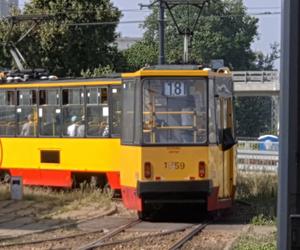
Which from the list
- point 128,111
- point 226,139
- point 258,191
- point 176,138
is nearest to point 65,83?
point 128,111

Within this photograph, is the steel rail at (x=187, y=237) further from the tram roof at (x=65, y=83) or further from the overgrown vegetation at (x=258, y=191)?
the tram roof at (x=65, y=83)

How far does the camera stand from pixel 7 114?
1936cm

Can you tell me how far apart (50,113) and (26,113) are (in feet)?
2.95

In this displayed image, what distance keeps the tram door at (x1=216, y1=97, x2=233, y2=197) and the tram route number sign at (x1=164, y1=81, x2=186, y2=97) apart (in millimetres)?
810

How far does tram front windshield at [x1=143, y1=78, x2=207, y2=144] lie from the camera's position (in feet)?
42.8

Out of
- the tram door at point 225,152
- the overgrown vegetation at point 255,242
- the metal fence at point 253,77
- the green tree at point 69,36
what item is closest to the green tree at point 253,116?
the metal fence at point 253,77

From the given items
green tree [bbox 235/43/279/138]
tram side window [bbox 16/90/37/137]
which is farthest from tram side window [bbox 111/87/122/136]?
green tree [bbox 235/43/279/138]

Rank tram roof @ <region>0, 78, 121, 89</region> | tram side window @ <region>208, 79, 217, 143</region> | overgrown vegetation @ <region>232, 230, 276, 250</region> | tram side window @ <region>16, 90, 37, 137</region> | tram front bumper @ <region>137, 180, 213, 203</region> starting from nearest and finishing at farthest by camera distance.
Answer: overgrown vegetation @ <region>232, 230, 276, 250</region>, tram front bumper @ <region>137, 180, 213, 203</region>, tram side window @ <region>208, 79, 217, 143</region>, tram roof @ <region>0, 78, 121, 89</region>, tram side window @ <region>16, 90, 37, 137</region>

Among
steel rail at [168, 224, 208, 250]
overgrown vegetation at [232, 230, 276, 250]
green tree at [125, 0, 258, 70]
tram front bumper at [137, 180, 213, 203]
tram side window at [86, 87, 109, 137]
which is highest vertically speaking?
green tree at [125, 0, 258, 70]

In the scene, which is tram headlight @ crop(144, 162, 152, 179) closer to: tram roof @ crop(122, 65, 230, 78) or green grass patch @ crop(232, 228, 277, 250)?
tram roof @ crop(122, 65, 230, 78)

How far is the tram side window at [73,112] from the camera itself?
1747cm

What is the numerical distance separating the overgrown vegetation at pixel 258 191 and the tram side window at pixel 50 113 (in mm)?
4612

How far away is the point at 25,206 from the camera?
1528 centimetres

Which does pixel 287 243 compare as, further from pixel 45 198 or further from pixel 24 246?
pixel 45 198
